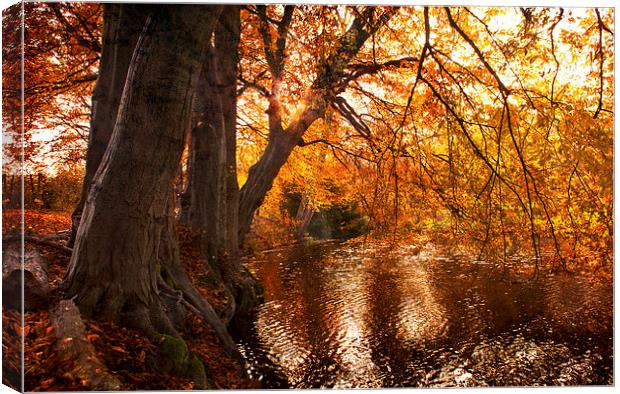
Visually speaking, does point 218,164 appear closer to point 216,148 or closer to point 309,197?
point 216,148

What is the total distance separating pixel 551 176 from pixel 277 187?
452 cm

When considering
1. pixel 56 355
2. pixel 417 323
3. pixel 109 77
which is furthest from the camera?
pixel 417 323

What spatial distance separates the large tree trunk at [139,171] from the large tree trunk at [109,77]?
137cm

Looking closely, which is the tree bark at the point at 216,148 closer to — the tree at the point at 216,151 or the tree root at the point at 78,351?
the tree at the point at 216,151

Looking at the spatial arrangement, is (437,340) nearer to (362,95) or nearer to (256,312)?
(256,312)

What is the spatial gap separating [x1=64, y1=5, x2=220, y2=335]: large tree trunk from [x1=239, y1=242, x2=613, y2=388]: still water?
1.87m

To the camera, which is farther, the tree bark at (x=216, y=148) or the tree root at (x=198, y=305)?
the tree bark at (x=216, y=148)

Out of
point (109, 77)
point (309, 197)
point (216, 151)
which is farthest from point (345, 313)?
point (109, 77)

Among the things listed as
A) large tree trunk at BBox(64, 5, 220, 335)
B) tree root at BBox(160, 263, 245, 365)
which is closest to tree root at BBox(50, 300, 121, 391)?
large tree trunk at BBox(64, 5, 220, 335)

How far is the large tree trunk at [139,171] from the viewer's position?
2.95 m

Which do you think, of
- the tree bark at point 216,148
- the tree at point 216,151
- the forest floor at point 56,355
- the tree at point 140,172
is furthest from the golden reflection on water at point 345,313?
the tree at point 140,172

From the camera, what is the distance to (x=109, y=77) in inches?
187

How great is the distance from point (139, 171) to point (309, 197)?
4.41 m

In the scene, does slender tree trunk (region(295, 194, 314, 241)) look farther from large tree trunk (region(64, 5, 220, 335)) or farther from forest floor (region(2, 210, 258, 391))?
large tree trunk (region(64, 5, 220, 335))
